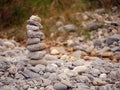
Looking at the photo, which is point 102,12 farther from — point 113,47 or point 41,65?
point 41,65

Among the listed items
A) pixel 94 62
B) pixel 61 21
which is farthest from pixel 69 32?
pixel 94 62

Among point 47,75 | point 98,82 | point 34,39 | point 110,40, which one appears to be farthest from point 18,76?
point 110,40

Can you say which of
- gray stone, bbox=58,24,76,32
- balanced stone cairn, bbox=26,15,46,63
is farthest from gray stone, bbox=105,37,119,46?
balanced stone cairn, bbox=26,15,46,63

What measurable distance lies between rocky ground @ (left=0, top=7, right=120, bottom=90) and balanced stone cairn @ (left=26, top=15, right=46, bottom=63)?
4.6 inches

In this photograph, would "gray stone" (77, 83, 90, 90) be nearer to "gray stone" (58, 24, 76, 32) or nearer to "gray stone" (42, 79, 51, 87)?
"gray stone" (42, 79, 51, 87)

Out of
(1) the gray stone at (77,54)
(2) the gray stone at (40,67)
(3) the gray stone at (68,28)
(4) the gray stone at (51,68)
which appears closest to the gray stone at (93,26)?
(3) the gray stone at (68,28)

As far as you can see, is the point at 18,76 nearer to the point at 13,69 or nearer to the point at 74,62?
the point at 13,69

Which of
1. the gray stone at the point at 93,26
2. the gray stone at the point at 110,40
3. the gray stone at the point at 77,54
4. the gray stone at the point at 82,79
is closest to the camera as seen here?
the gray stone at the point at 82,79

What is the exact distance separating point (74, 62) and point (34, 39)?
0.83m

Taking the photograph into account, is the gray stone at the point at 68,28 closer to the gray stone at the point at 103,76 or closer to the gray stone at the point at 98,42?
the gray stone at the point at 98,42

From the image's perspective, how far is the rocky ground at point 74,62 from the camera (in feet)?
17.4

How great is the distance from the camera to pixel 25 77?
5.46 metres

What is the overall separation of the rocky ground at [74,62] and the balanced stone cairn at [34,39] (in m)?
0.12

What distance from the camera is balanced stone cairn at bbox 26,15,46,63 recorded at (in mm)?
5742
